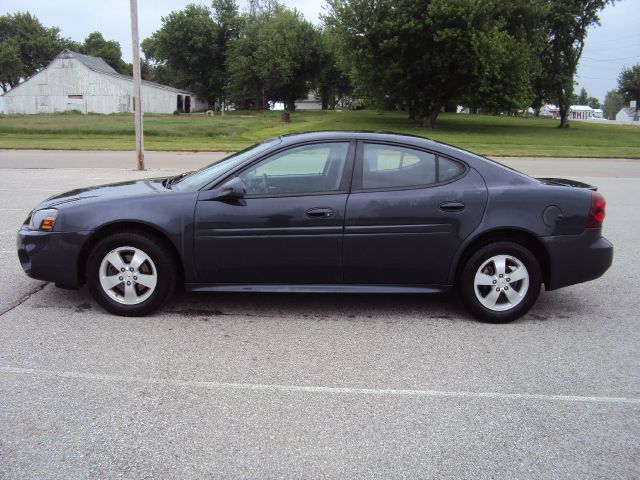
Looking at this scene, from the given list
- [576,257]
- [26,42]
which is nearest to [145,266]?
[576,257]

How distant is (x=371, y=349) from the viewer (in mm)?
4270

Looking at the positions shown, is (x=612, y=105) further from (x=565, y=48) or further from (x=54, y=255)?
(x=54, y=255)

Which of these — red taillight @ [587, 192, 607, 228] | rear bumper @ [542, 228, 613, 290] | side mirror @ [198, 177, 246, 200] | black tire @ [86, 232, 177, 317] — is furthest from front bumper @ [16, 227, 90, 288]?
red taillight @ [587, 192, 607, 228]

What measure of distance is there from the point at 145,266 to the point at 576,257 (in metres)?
3.59

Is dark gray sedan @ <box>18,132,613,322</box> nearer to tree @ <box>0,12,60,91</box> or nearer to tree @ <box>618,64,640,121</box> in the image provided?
tree @ <box>0,12,60,91</box>

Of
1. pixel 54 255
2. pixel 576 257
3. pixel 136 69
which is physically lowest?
pixel 54 255

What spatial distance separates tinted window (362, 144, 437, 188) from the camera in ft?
15.8

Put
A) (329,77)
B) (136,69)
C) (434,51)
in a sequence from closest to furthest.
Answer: (136,69), (434,51), (329,77)

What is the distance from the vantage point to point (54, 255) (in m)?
4.73

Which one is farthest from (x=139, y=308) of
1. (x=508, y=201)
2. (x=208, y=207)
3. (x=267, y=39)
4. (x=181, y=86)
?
(x=181, y=86)

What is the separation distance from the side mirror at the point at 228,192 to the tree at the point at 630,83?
106m

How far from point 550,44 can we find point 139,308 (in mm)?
51428

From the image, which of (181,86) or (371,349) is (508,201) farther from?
(181,86)

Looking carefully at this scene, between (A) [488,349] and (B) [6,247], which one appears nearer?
(A) [488,349]
